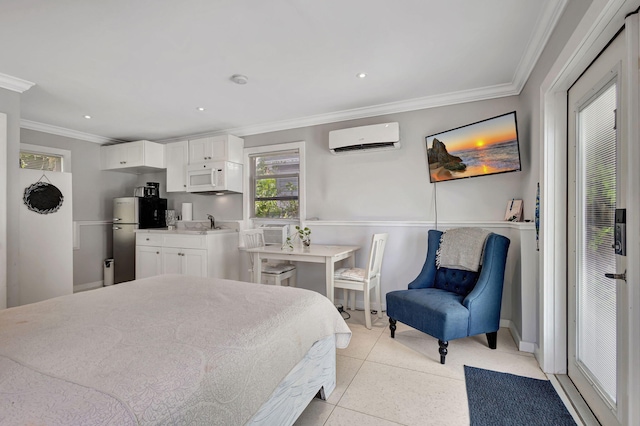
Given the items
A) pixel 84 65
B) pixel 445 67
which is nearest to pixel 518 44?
pixel 445 67

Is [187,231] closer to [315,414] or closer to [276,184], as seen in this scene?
[276,184]

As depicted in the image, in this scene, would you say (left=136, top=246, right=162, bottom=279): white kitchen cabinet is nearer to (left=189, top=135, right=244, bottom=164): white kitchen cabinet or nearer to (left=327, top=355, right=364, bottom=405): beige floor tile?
(left=189, top=135, right=244, bottom=164): white kitchen cabinet

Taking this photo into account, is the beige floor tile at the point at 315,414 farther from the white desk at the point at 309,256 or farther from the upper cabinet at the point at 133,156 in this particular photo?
the upper cabinet at the point at 133,156

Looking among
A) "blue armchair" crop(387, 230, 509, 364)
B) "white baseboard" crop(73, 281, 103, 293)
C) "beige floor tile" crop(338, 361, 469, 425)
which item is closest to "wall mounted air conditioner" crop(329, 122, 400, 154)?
"blue armchair" crop(387, 230, 509, 364)

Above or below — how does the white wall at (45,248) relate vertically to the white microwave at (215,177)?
below

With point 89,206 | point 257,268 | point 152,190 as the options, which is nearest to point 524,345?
point 257,268

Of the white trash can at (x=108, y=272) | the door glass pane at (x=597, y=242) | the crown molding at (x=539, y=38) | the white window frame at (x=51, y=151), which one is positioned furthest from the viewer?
the white trash can at (x=108, y=272)

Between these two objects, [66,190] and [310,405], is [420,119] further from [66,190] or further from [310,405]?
[66,190]

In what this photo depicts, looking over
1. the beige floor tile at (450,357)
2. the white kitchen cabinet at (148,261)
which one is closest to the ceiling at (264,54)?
the white kitchen cabinet at (148,261)

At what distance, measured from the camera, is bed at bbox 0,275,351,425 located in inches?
30.4

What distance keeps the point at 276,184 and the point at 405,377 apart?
2963 millimetres

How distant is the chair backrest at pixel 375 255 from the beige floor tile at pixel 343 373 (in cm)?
85

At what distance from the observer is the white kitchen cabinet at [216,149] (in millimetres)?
4180

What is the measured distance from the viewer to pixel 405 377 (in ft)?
6.89
